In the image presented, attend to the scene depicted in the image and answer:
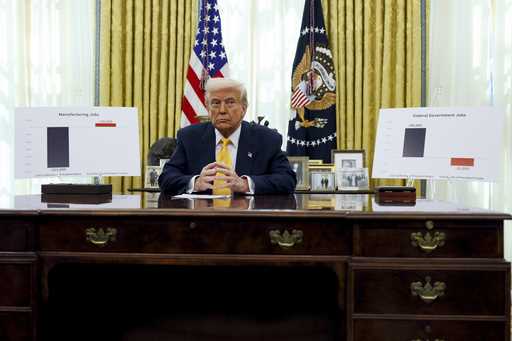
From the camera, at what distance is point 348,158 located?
403cm

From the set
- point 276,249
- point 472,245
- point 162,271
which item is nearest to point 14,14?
point 162,271

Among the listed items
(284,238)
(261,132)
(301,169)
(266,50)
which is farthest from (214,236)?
(266,50)

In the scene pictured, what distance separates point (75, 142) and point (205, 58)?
2271 millimetres

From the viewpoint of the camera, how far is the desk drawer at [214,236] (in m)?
1.76

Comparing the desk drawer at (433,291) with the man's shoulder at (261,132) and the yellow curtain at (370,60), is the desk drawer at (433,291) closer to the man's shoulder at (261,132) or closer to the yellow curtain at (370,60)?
the man's shoulder at (261,132)

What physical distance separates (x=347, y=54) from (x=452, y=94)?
3.12ft

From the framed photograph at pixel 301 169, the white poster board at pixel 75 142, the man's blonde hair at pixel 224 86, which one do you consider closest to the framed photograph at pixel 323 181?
the framed photograph at pixel 301 169

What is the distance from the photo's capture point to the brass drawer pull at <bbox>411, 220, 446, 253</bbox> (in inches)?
67.8

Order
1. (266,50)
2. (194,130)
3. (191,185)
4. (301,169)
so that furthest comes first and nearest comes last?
(266,50) → (301,169) → (194,130) → (191,185)

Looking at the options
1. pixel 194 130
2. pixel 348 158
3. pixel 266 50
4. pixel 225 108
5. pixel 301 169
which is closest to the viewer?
pixel 225 108

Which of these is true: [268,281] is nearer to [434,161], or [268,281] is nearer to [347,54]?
[434,161]

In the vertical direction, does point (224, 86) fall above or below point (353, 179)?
above

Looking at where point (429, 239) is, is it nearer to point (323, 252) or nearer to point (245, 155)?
point (323, 252)

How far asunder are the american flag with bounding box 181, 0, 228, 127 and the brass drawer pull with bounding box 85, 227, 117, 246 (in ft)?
9.14
